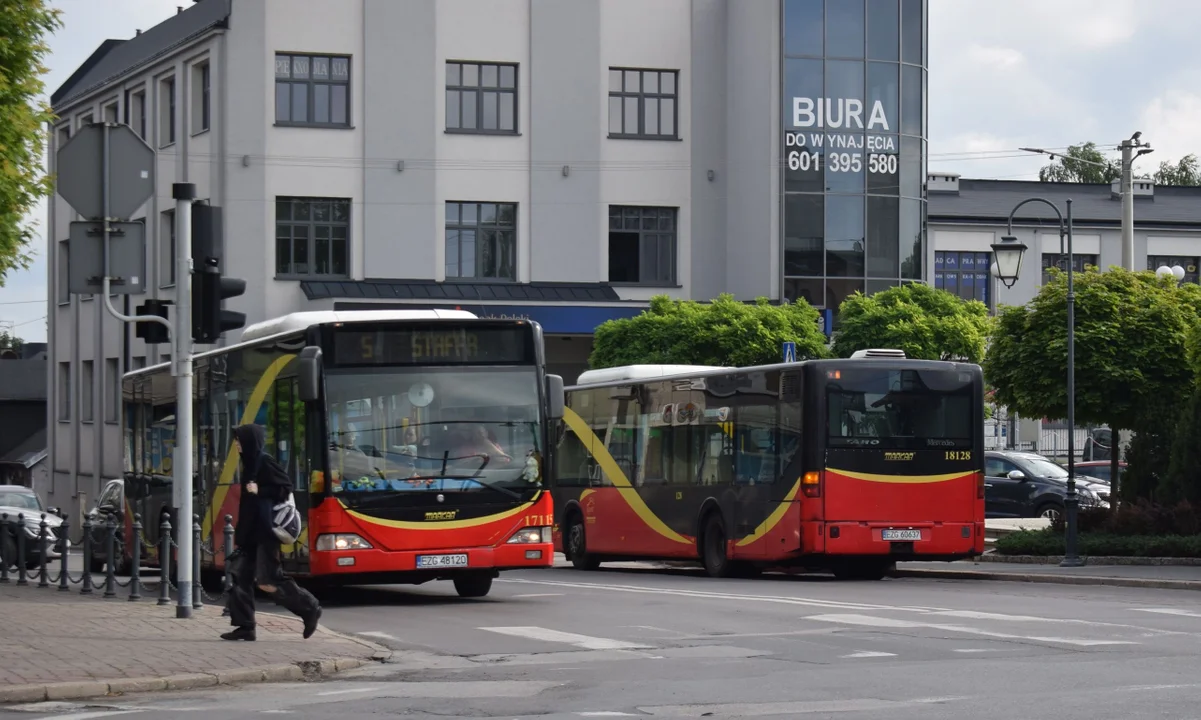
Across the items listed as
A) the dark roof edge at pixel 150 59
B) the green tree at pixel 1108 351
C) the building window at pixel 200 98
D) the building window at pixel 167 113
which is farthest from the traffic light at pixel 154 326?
the building window at pixel 167 113

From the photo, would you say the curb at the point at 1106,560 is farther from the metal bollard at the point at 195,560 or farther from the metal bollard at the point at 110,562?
the metal bollard at the point at 110,562

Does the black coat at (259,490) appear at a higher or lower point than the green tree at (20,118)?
lower

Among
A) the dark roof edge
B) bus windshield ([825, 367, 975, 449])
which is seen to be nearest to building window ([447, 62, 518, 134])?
the dark roof edge

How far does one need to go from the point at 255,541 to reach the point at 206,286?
2.30m

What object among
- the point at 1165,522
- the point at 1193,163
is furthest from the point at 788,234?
the point at 1193,163

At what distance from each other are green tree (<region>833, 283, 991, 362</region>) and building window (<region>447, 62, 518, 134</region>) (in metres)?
11.0

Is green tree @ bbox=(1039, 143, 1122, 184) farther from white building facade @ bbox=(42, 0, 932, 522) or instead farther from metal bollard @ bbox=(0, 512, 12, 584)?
metal bollard @ bbox=(0, 512, 12, 584)

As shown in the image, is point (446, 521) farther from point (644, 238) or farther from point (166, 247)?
point (166, 247)

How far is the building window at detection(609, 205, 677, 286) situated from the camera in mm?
50781

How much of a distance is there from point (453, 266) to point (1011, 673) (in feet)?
128

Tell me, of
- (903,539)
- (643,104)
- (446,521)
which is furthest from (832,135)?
(446,521)

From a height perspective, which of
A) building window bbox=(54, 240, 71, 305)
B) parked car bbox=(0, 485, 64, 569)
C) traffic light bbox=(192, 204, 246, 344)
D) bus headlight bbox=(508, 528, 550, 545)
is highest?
building window bbox=(54, 240, 71, 305)

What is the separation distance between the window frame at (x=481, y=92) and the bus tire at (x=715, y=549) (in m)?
26.1

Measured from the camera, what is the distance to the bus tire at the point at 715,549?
24781 millimetres
